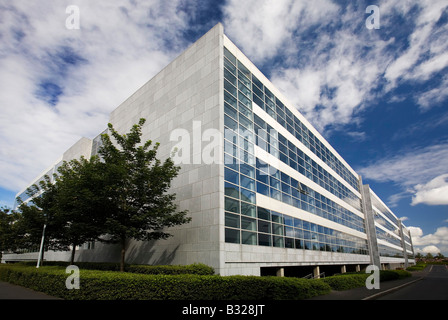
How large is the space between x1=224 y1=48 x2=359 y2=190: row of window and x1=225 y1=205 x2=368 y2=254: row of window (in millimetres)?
8441

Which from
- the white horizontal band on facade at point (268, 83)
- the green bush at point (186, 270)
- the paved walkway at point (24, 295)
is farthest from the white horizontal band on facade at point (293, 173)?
the paved walkway at point (24, 295)

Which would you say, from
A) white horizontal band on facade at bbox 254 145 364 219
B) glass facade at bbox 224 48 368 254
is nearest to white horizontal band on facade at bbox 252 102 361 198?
glass facade at bbox 224 48 368 254

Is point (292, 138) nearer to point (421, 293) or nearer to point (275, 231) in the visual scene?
point (275, 231)

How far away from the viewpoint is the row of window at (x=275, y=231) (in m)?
15.8

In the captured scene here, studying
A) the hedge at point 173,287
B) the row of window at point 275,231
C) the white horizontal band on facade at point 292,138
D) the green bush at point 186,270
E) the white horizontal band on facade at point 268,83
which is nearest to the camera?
the hedge at point 173,287

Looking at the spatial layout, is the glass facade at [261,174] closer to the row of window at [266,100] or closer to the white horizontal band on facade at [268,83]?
the row of window at [266,100]

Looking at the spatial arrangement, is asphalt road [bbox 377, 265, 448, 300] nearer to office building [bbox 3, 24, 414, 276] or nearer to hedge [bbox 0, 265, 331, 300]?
office building [bbox 3, 24, 414, 276]

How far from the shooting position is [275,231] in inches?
768

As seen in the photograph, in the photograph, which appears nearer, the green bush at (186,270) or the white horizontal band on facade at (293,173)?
the green bush at (186,270)

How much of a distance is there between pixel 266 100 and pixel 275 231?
10.8m

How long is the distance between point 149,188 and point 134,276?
203 inches
